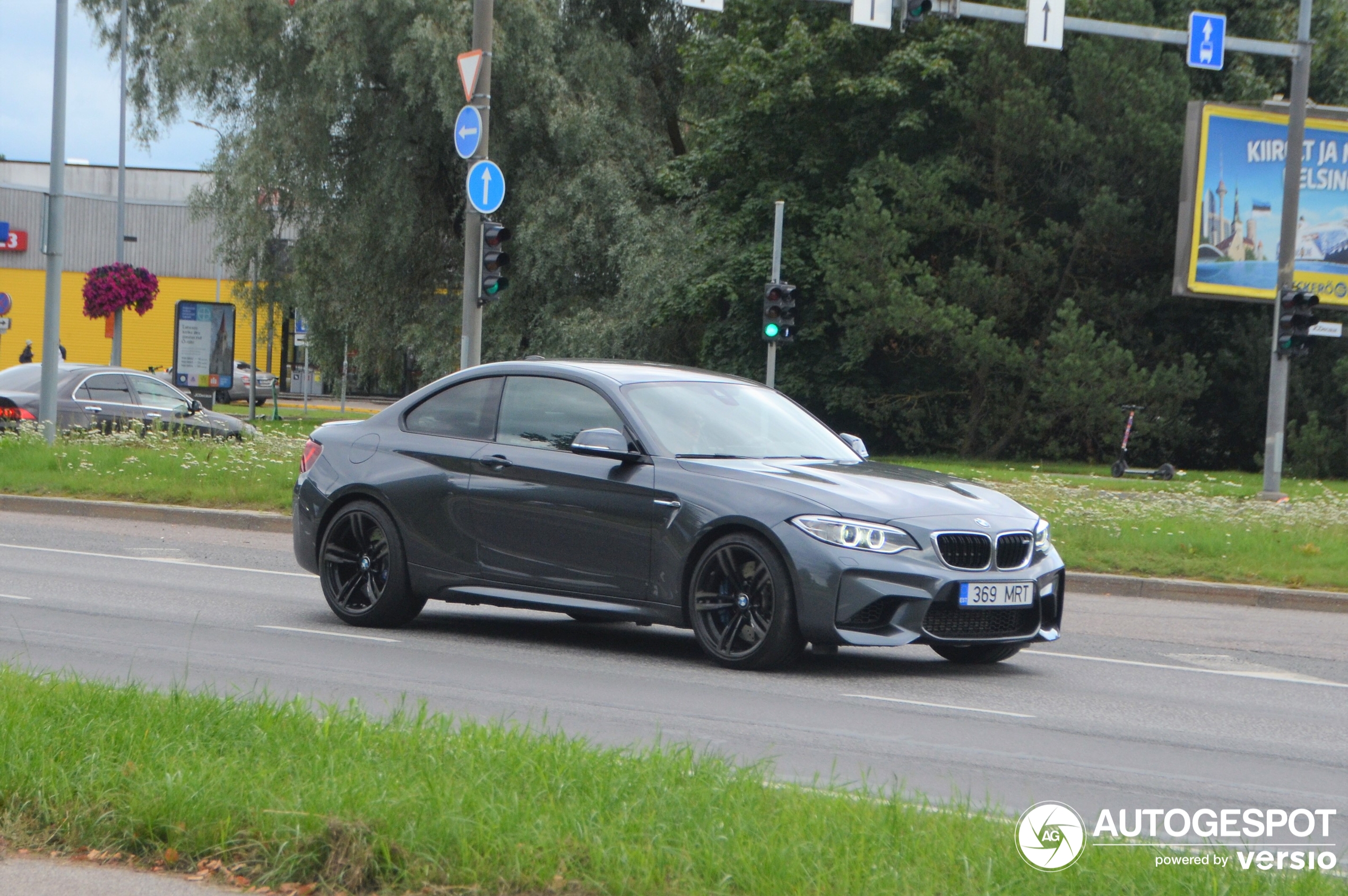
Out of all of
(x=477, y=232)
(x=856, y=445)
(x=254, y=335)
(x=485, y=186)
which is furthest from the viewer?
(x=254, y=335)

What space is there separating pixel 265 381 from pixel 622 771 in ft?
193

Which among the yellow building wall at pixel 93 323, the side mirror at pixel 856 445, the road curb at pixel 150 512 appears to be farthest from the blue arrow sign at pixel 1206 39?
the yellow building wall at pixel 93 323

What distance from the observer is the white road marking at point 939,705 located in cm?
756

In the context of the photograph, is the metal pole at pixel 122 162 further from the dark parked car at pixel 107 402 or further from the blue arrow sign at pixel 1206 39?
the blue arrow sign at pixel 1206 39

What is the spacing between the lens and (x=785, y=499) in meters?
8.26

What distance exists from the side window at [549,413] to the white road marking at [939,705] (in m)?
2.15

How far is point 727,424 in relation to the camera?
9.30 meters

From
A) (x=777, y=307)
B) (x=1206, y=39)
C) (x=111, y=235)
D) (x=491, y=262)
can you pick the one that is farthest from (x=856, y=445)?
(x=111, y=235)

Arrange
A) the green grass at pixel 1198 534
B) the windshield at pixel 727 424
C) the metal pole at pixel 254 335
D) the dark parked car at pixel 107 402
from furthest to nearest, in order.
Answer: the metal pole at pixel 254 335, the dark parked car at pixel 107 402, the green grass at pixel 1198 534, the windshield at pixel 727 424

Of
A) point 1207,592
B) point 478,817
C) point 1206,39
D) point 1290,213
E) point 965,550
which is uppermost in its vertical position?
point 1206,39

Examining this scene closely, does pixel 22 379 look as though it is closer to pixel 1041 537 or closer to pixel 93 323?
pixel 1041 537

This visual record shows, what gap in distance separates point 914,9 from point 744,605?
12.3m

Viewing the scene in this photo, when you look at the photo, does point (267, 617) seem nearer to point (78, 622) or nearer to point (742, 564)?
point (78, 622)

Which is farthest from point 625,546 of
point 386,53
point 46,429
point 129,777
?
point 386,53
